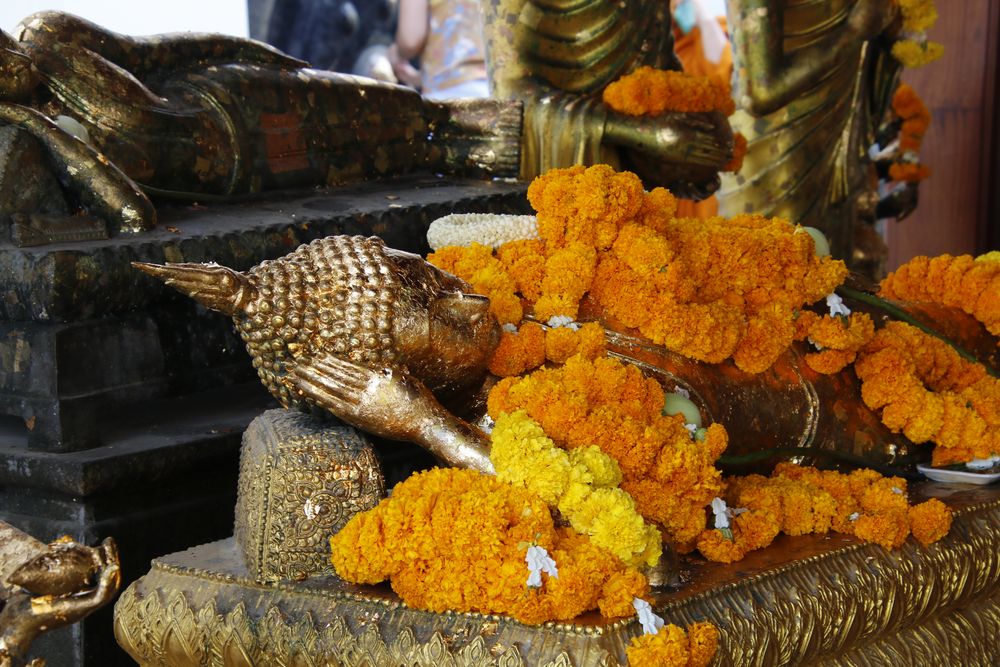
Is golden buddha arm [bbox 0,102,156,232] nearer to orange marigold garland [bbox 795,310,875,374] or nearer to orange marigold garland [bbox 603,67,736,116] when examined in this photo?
orange marigold garland [bbox 795,310,875,374]

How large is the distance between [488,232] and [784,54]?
2648 millimetres

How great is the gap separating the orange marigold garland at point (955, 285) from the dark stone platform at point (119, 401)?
1115 millimetres

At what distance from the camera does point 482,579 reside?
6.20 ft

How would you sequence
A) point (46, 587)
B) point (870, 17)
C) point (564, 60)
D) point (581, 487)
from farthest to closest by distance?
→ point (870, 17) < point (564, 60) < point (581, 487) < point (46, 587)

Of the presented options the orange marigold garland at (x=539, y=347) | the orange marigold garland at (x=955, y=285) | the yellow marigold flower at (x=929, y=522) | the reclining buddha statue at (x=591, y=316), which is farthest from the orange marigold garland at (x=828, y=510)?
the orange marigold garland at (x=955, y=285)

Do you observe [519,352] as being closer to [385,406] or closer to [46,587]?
[385,406]

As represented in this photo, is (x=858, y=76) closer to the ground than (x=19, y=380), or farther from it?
closer to the ground

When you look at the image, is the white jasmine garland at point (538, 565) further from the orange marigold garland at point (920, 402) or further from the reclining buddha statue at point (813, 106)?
the reclining buddha statue at point (813, 106)

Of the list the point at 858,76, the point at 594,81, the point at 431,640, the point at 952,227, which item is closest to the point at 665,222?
the point at 431,640

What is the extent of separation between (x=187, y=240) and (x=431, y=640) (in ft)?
4.44

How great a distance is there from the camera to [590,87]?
14.5ft

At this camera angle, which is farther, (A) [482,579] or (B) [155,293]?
(B) [155,293]

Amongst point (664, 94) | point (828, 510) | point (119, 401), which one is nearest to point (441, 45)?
point (664, 94)

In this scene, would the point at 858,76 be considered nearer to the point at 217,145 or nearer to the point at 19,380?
the point at 217,145
